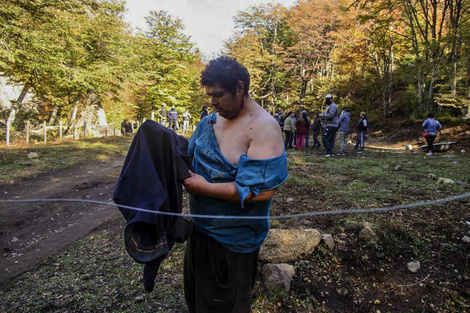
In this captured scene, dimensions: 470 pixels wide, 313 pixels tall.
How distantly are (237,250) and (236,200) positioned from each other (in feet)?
1.14

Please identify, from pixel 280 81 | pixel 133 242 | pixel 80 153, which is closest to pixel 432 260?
pixel 133 242

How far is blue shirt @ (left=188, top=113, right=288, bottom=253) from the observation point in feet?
4.50

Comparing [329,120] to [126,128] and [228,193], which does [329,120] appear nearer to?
[228,193]

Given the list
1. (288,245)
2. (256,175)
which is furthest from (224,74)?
(288,245)

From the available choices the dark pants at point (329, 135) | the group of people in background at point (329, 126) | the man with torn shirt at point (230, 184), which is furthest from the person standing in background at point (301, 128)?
the man with torn shirt at point (230, 184)

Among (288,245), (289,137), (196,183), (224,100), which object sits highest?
(224,100)

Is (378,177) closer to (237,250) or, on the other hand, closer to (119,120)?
(237,250)

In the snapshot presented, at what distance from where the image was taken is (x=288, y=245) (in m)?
3.06

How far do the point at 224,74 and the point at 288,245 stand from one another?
2244 millimetres

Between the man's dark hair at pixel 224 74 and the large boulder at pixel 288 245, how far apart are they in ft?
6.88

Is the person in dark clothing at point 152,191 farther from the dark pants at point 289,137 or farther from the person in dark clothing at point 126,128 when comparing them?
the person in dark clothing at point 126,128

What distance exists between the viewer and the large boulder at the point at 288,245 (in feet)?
9.85

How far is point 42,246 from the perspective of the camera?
3.97 metres

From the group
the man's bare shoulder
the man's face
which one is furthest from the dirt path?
the man's bare shoulder
